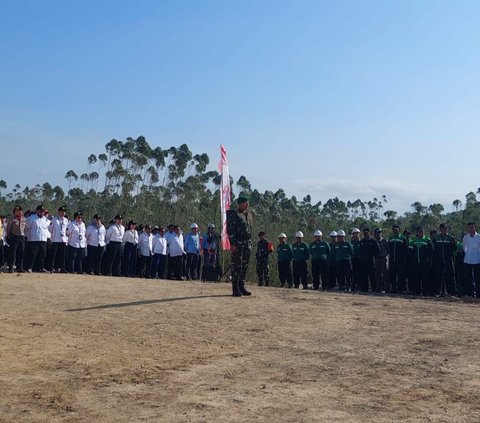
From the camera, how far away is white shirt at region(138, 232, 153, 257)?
18078 millimetres

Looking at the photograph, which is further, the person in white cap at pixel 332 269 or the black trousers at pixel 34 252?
the person in white cap at pixel 332 269

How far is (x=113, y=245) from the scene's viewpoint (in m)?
17.4

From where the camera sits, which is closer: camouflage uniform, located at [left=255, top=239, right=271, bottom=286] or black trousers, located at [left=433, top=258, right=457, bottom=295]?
black trousers, located at [left=433, top=258, right=457, bottom=295]

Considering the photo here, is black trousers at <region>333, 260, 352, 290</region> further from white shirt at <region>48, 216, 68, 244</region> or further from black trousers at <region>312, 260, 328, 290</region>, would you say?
white shirt at <region>48, 216, 68, 244</region>

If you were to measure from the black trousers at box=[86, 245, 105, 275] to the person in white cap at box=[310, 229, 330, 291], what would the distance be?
6.31 m

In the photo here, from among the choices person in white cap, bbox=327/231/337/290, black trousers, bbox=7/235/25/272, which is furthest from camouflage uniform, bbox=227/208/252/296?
person in white cap, bbox=327/231/337/290

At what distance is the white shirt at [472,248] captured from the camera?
15469 mm

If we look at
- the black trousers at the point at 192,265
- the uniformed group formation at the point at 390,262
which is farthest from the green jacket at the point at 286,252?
the black trousers at the point at 192,265

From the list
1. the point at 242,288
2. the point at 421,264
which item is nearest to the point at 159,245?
the point at 242,288

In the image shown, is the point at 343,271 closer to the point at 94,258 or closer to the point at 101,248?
the point at 101,248

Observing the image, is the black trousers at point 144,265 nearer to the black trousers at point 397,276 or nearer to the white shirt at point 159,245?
the white shirt at point 159,245

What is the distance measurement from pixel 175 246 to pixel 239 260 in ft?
24.0

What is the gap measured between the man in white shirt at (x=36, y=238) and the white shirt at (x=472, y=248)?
11203 mm

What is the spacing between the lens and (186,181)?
40.2 metres
